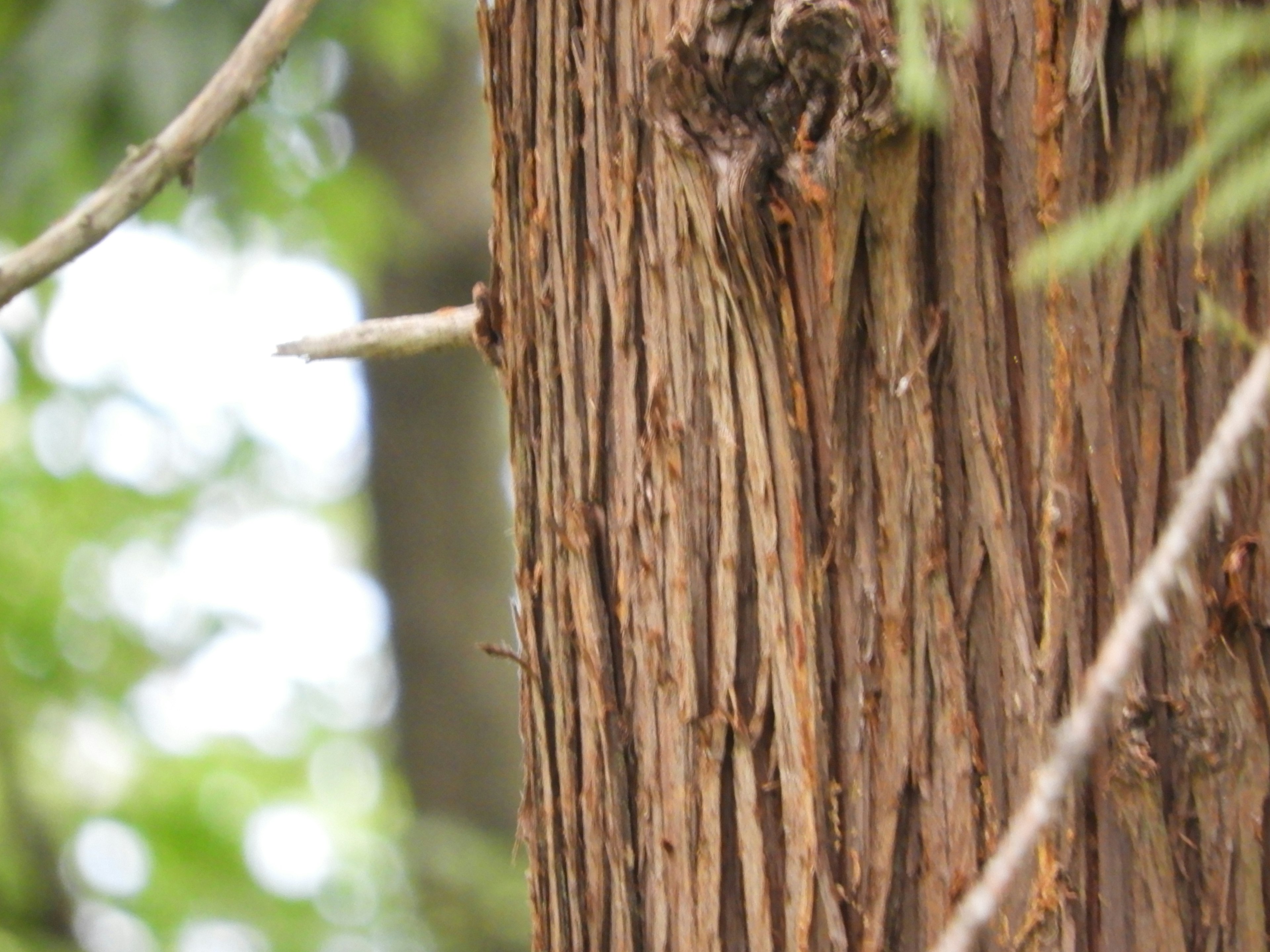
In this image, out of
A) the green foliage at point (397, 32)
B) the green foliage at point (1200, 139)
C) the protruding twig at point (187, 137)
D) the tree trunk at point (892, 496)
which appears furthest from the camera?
the green foliage at point (397, 32)

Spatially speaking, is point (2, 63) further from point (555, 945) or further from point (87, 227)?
point (555, 945)

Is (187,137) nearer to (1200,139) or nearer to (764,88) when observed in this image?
(764,88)

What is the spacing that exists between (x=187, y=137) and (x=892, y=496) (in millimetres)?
1018

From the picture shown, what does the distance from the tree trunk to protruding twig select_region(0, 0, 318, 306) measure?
520 mm

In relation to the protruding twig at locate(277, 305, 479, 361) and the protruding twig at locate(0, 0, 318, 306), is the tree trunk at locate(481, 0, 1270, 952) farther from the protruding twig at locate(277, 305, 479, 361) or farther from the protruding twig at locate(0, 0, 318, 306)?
the protruding twig at locate(0, 0, 318, 306)

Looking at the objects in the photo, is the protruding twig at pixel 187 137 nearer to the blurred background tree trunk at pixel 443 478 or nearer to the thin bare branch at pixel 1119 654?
the thin bare branch at pixel 1119 654

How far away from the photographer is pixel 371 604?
11.5 metres

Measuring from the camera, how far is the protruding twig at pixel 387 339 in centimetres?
168

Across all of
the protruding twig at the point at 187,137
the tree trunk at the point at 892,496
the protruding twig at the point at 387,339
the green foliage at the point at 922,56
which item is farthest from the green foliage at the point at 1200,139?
the protruding twig at the point at 187,137

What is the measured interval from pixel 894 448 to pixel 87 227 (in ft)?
3.31

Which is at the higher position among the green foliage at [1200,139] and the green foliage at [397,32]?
the green foliage at [397,32]

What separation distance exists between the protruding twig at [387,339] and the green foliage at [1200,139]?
0.77 meters

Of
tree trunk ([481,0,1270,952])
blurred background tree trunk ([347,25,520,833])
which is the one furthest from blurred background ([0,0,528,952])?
tree trunk ([481,0,1270,952])

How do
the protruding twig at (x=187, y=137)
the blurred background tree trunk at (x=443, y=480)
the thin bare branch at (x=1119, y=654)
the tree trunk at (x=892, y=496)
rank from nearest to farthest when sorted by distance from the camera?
the thin bare branch at (x=1119, y=654) < the tree trunk at (x=892, y=496) < the protruding twig at (x=187, y=137) < the blurred background tree trunk at (x=443, y=480)
